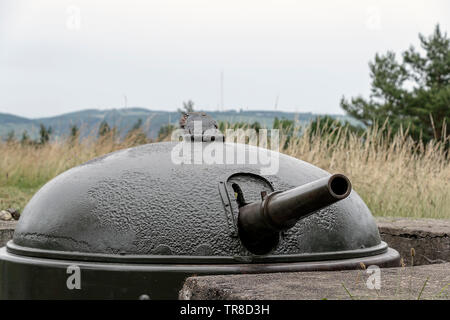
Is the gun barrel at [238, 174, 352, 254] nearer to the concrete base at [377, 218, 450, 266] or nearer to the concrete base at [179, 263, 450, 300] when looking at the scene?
the concrete base at [179, 263, 450, 300]

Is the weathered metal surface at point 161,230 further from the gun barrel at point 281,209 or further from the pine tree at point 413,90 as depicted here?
the pine tree at point 413,90

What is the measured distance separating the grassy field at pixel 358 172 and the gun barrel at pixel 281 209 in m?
4.46

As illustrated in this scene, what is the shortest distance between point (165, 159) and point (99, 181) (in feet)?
1.02

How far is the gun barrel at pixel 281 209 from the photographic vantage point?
7.26 feet

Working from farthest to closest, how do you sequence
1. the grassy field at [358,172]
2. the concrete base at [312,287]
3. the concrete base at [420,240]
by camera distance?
the grassy field at [358,172] < the concrete base at [420,240] < the concrete base at [312,287]

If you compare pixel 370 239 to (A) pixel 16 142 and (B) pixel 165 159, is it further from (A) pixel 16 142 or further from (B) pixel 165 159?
(A) pixel 16 142

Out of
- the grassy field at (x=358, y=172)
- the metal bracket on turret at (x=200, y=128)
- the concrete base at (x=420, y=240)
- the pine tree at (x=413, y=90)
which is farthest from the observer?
the pine tree at (x=413, y=90)

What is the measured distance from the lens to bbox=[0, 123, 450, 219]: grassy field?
23.0 feet

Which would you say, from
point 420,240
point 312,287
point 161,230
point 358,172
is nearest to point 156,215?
point 161,230

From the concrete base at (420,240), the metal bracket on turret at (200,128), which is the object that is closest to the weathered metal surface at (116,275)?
the metal bracket on turret at (200,128)

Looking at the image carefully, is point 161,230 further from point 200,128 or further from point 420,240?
point 420,240

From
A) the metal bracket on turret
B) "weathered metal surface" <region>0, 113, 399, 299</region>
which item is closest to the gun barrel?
"weathered metal surface" <region>0, 113, 399, 299</region>

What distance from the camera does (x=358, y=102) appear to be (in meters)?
26.0
